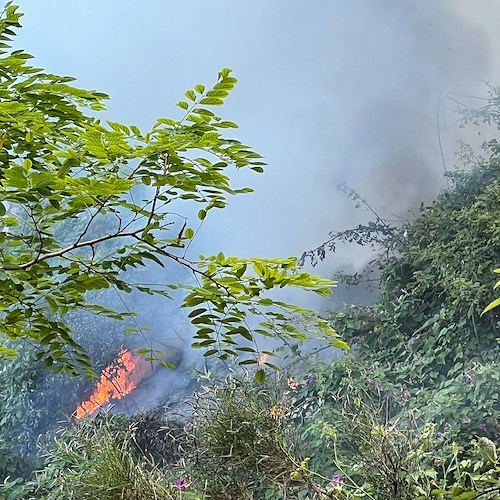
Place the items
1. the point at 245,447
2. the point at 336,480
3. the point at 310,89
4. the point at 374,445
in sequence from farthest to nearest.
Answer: the point at 310,89
the point at 336,480
the point at 245,447
the point at 374,445

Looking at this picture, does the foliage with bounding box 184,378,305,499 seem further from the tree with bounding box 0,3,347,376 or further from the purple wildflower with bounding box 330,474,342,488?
the tree with bounding box 0,3,347,376

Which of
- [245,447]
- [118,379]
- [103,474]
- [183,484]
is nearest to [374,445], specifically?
[245,447]

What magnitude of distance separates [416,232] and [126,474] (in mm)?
910

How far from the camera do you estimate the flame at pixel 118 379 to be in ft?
6.38

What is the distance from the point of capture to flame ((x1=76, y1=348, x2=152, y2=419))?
6.38 ft

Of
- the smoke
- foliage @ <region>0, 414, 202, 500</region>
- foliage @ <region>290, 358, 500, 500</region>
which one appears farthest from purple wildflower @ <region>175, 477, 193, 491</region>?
the smoke

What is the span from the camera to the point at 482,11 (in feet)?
5.68

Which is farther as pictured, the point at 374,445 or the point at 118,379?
the point at 118,379

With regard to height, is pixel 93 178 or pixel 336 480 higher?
pixel 93 178

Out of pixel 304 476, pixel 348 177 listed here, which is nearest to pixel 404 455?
pixel 304 476

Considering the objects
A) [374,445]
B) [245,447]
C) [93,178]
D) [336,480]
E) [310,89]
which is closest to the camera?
[93,178]

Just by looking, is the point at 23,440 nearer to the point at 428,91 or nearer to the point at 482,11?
the point at 428,91

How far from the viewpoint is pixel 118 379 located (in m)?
1.95

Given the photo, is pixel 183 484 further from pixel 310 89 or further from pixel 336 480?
pixel 310 89
